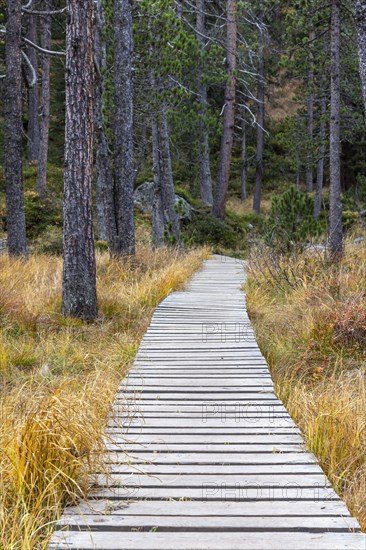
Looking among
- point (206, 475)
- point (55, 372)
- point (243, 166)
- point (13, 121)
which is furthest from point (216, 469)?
point (243, 166)

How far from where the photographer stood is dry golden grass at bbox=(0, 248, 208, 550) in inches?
111

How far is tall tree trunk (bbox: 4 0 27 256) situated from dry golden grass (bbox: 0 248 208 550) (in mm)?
1091

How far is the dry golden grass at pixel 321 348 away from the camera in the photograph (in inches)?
143

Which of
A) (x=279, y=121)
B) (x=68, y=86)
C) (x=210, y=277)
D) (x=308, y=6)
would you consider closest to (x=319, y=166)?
(x=279, y=121)

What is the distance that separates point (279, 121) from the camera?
3619 cm

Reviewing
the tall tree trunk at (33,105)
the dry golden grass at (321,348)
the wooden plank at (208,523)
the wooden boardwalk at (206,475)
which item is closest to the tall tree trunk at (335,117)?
the dry golden grass at (321,348)

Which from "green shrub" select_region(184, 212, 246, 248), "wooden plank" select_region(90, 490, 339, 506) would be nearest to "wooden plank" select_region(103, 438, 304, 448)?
"wooden plank" select_region(90, 490, 339, 506)

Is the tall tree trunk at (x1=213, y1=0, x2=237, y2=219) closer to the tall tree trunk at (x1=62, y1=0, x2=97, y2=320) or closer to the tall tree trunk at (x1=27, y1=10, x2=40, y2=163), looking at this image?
the tall tree trunk at (x1=27, y1=10, x2=40, y2=163)

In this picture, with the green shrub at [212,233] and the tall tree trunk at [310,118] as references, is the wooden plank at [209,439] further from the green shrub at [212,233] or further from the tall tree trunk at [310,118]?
the green shrub at [212,233]

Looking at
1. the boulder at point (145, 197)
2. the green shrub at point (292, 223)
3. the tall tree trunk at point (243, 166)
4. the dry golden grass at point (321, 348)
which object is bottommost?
the dry golden grass at point (321, 348)

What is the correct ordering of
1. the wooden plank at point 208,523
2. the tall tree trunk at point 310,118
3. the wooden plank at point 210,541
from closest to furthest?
1. the wooden plank at point 210,541
2. the wooden plank at point 208,523
3. the tall tree trunk at point 310,118

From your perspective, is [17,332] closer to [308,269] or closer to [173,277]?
[173,277]

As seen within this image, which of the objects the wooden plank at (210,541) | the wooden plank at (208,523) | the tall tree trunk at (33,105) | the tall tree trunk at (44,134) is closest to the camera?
the wooden plank at (210,541)

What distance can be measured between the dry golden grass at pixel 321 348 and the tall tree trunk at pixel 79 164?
2.29 meters
